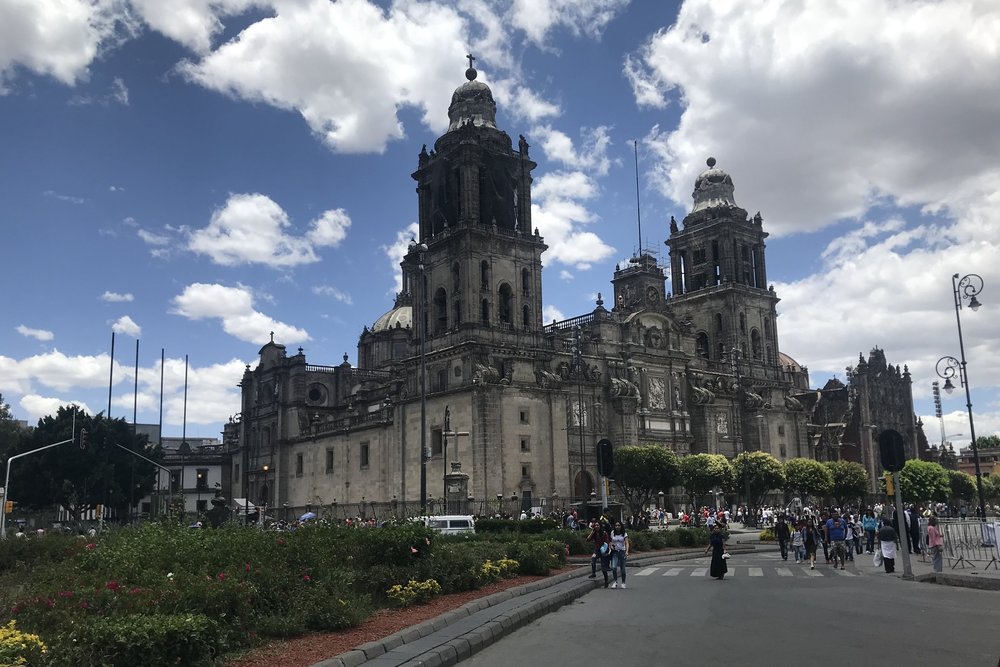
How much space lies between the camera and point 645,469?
5444 cm

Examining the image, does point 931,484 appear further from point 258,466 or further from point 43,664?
point 43,664

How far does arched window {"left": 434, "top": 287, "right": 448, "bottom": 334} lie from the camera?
59469 mm

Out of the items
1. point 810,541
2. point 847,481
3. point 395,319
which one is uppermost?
point 395,319

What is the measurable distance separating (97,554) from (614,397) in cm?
5048

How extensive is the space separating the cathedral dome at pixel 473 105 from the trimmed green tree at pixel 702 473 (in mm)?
27606

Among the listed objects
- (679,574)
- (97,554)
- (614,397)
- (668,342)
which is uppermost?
(668,342)

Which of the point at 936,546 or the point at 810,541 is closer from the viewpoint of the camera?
the point at 936,546

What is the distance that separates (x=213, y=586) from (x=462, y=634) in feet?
11.9

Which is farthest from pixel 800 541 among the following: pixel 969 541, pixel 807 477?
pixel 807 477

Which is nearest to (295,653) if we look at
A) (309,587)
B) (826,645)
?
(309,587)

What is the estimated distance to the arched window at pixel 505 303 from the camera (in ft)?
192

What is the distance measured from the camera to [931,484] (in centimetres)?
7281

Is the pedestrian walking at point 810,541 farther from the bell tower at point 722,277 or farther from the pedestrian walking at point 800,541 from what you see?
the bell tower at point 722,277

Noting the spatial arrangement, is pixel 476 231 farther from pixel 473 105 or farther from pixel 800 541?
pixel 800 541
